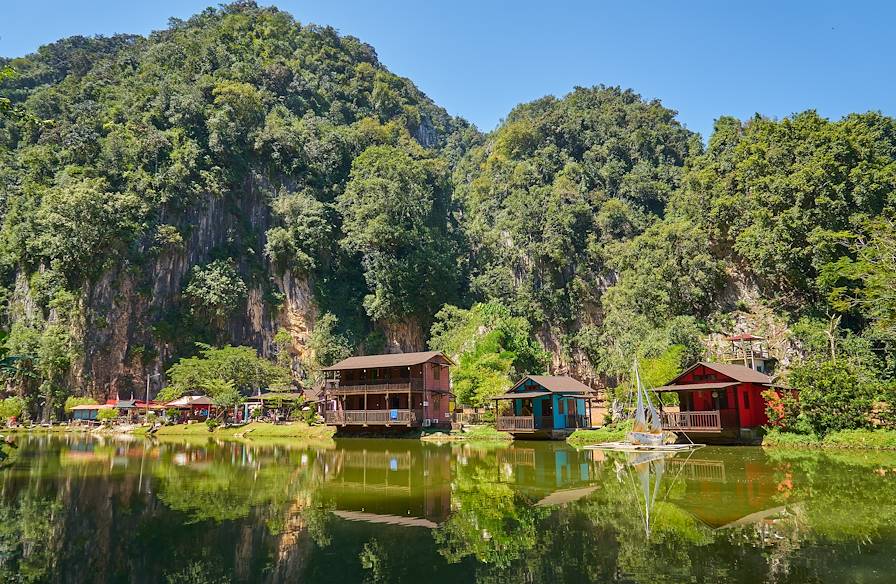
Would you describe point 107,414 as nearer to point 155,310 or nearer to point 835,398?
point 155,310

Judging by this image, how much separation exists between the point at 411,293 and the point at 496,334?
1696 cm

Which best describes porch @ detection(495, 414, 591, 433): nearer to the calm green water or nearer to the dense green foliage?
the dense green foliage

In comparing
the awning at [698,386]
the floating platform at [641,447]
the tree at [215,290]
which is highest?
the tree at [215,290]

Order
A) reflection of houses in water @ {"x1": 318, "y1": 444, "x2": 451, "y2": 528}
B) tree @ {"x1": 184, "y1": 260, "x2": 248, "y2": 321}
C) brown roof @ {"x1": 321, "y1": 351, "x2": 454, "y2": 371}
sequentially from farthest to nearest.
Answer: tree @ {"x1": 184, "y1": 260, "x2": 248, "y2": 321} < brown roof @ {"x1": 321, "y1": 351, "x2": 454, "y2": 371} < reflection of houses in water @ {"x1": 318, "y1": 444, "x2": 451, "y2": 528}

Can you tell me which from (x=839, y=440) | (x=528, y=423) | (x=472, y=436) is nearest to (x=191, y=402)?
(x=472, y=436)

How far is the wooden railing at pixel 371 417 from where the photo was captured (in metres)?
41.0

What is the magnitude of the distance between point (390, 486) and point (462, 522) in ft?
19.2

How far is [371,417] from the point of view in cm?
4175

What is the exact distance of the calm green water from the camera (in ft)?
29.6

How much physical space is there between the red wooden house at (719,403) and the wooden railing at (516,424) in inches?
319

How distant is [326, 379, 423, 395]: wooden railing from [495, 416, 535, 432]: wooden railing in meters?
8.10

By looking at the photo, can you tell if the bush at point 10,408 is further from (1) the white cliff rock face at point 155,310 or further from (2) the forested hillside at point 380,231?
(1) the white cliff rock face at point 155,310

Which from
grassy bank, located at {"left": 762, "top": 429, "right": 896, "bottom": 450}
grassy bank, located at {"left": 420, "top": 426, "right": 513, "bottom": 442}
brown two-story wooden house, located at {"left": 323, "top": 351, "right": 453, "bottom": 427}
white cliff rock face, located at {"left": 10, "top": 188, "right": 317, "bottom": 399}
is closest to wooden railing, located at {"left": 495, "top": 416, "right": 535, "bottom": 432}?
grassy bank, located at {"left": 420, "top": 426, "right": 513, "bottom": 442}

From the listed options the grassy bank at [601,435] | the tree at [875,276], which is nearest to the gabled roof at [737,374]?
the grassy bank at [601,435]
